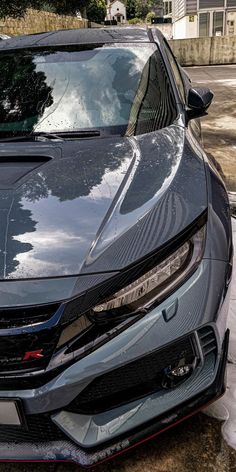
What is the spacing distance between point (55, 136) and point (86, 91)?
0.41 m

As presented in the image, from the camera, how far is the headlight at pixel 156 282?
4.34 ft

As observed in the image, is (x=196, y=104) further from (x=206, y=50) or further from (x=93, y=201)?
(x=206, y=50)

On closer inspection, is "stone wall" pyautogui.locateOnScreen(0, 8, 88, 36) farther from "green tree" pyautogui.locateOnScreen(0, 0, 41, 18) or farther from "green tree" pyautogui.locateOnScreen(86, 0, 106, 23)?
Result: "green tree" pyautogui.locateOnScreen(86, 0, 106, 23)

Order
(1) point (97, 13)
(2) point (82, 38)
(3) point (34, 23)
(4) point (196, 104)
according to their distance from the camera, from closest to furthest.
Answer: (4) point (196, 104)
(2) point (82, 38)
(3) point (34, 23)
(1) point (97, 13)

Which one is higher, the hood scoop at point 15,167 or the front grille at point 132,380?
the hood scoop at point 15,167

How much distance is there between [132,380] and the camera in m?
1.35

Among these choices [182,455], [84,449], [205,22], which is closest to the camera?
[84,449]

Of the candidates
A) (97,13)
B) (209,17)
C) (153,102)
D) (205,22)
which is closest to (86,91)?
(153,102)

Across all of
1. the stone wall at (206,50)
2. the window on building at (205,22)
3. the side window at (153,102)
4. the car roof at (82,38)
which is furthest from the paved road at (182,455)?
the window on building at (205,22)

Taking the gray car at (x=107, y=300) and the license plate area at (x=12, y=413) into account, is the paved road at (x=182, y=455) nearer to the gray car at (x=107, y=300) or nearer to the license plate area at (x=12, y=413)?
the gray car at (x=107, y=300)

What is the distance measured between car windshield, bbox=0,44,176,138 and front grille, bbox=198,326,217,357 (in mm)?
1152

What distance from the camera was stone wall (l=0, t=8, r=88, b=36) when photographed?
13602 mm

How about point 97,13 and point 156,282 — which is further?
point 97,13

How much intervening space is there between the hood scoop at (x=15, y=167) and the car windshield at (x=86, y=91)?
1.23 ft
